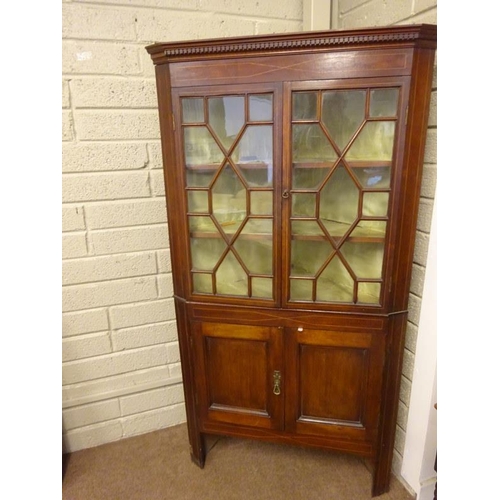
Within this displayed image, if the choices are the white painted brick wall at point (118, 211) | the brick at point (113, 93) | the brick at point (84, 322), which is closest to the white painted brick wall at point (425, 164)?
the white painted brick wall at point (118, 211)

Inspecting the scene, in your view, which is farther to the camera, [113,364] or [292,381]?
[113,364]

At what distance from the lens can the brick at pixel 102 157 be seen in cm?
141

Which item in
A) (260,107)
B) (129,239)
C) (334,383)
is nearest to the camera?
(260,107)

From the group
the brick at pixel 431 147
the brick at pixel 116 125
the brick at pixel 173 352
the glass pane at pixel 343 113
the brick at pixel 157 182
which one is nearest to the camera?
the glass pane at pixel 343 113

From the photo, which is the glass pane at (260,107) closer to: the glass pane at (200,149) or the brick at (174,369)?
the glass pane at (200,149)

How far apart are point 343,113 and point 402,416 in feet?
3.94

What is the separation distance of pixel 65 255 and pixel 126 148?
506 mm

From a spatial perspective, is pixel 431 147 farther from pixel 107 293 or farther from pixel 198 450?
pixel 198 450

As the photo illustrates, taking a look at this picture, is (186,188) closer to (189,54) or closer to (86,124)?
(189,54)

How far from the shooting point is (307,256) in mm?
1272

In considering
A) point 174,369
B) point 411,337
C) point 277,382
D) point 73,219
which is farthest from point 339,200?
point 174,369

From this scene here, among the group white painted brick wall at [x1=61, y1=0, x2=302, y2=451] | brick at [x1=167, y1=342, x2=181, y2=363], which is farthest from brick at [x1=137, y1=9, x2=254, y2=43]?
brick at [x1=167, y1=342, x2=181, y2=363]

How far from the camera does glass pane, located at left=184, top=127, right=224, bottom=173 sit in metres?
1.21

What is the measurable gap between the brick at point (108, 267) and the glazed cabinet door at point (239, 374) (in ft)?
1.35
